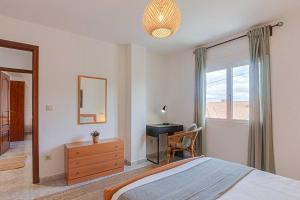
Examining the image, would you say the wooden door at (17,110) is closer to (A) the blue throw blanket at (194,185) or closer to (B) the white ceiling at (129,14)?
(B) the white ceiling at (129,14)

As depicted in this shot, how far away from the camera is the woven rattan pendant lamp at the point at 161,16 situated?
1.35 meters

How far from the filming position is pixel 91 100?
133 inches

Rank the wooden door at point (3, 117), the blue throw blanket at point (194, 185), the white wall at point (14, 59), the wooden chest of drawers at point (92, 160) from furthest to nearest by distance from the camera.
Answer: the wooden door at point (3, 117) → the white wall at point (14, 59) → the wooden chest of drawers at point (92, 160) → the blue throw blanket at point (194, 185)

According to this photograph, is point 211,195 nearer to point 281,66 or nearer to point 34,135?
point 281,66

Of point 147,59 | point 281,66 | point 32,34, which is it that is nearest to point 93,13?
point 32,34

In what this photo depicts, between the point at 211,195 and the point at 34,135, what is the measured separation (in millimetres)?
2658

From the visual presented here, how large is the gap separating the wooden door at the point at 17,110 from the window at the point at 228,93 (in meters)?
6.00

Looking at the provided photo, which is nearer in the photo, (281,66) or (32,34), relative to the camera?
(281,66)

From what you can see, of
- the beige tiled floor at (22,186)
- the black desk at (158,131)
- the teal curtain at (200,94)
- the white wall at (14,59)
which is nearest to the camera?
the beige tiled floor at (22,186)

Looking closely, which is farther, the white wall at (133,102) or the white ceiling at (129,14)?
the white wall at (133,102)

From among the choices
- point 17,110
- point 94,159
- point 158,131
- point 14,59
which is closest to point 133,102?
point 158,131

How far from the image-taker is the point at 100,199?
231 centimetres

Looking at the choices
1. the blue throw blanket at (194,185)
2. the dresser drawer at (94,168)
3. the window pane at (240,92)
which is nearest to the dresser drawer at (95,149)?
the dresser drawer at (94,168)

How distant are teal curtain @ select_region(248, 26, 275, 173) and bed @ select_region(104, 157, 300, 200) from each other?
3.79ft
